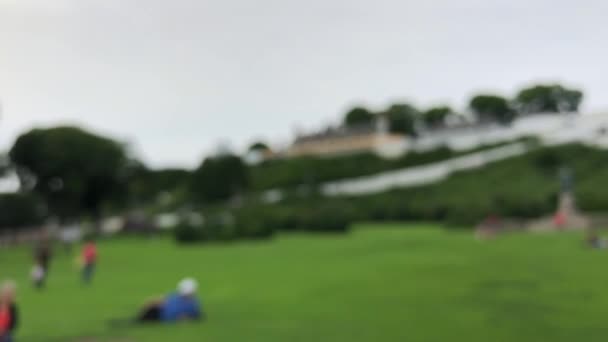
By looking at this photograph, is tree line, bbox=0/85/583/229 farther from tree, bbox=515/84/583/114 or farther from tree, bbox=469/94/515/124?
tree, bbox=469/94/515/124

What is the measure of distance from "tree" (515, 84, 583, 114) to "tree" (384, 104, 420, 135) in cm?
1849

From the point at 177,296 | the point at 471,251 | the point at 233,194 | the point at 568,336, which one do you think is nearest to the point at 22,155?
the point at 233,194

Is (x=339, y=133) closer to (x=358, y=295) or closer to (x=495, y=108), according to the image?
(x=495, y=108)

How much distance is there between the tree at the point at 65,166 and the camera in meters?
48.9

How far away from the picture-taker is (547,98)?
99.0 metres

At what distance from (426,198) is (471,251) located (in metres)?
32.8

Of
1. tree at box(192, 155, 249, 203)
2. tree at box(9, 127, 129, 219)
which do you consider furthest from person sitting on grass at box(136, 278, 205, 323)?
tree at box(192, 155, 249, 203)

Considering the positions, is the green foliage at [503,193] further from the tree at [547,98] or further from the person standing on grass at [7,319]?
the tree at [547,98]

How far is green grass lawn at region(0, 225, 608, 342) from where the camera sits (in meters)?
10.9

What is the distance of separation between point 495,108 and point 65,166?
243ft

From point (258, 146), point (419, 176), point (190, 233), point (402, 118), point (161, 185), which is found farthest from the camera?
point (258, 146)

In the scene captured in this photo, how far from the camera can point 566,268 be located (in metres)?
17.9

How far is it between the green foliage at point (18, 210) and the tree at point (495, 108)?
67.0 metres

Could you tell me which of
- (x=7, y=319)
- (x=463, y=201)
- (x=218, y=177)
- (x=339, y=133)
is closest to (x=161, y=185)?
(x=218, y=177)
